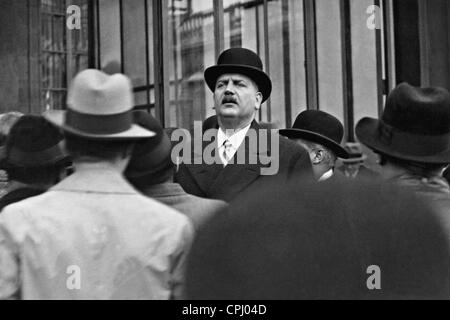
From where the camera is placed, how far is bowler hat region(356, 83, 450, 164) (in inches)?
124

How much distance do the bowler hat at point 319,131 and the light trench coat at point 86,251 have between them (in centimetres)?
287

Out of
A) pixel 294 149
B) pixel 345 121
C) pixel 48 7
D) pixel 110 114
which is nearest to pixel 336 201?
pixel 110 114

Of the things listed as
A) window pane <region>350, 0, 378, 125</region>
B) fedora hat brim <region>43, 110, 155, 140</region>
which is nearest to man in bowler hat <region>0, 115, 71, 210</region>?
fedora hat brim <region>43, 110, 155, 140</region>

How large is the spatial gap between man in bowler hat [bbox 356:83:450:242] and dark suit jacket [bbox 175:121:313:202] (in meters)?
1.22

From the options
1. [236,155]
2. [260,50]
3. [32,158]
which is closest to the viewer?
[32,158]

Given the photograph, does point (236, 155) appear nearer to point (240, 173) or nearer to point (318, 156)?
point (240, 173)

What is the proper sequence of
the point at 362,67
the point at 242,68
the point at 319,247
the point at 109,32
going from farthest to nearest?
1. the point at 362,67
2. the point at 109,32
3. the point at 242,68
4. the point at 319,247

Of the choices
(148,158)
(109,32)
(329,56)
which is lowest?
(148,158)

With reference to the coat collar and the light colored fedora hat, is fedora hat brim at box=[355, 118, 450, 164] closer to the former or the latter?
the coat collar

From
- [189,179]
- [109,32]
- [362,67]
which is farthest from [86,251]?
[362,67]

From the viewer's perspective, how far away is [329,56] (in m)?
8.32

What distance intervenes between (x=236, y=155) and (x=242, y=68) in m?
0.64

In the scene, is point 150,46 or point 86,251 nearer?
point 86,251

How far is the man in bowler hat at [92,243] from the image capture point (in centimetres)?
248
